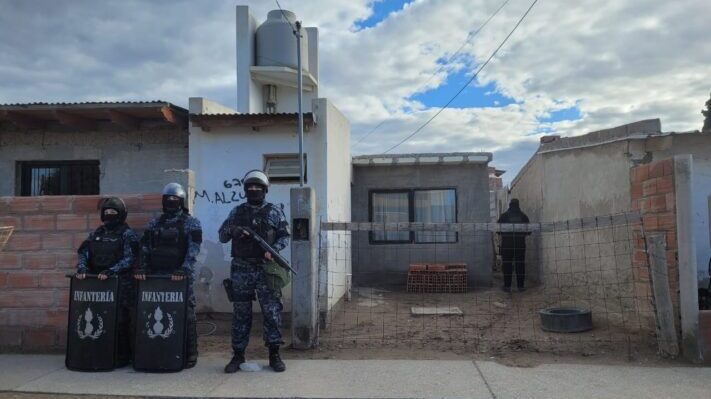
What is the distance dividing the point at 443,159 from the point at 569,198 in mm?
2808

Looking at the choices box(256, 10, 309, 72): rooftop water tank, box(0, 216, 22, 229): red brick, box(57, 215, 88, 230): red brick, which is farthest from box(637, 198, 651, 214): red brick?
box(256, 10, 309, 72): rooftop water tank

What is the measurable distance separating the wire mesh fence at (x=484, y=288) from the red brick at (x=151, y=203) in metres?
1.87

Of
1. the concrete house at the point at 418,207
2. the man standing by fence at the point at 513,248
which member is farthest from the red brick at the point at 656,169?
the concrete house at the point at 418,207

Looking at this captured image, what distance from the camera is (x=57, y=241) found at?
6227 millimetres

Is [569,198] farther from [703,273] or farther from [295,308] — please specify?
[295,308]

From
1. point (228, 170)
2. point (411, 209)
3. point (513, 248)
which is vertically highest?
point (228, 170)

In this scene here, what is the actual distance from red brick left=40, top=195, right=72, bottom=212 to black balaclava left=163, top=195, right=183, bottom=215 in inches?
59.1

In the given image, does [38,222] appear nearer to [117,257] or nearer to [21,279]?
[21,279]

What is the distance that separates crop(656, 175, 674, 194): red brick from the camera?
5.74 m

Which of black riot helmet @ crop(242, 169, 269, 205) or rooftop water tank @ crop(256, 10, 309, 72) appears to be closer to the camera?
black riot helmet @ crop(242, 169, 269, 205)

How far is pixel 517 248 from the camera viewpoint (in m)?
10.7

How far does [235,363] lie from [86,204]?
102 inches

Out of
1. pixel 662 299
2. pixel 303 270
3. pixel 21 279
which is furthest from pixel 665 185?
pixel 21 279

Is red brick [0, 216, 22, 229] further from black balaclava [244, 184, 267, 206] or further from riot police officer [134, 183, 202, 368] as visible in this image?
black balaclava [244, 184, 267, 206]
